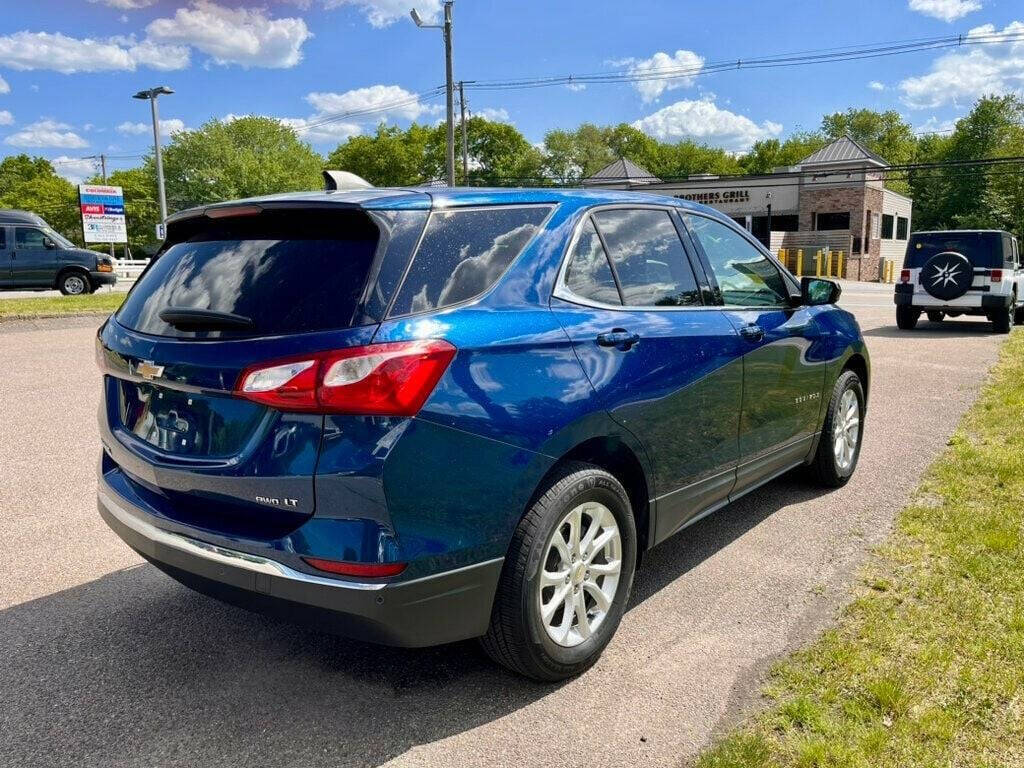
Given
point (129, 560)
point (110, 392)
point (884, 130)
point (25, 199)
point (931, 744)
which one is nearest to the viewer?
point (931, 744)

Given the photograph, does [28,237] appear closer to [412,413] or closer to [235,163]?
[412,413]

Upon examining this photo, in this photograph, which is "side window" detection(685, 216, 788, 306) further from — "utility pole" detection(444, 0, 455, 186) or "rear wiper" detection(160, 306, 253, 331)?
"utility pole" detection(444, 0, 455, 186)

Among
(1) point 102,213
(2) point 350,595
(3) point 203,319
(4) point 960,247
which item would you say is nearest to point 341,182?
(3) point 203,319

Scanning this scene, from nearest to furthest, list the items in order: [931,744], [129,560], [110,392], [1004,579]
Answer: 1. [931,744]
2. [110,392]
3. [1004,579]
4. [129,560]

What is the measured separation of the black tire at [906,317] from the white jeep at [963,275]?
0.28 feet

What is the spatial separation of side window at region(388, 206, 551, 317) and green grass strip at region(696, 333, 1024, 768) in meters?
1.62

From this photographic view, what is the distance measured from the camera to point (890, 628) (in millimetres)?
3148

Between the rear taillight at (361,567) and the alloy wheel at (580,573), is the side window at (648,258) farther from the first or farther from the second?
the rear taillight at (361,567)

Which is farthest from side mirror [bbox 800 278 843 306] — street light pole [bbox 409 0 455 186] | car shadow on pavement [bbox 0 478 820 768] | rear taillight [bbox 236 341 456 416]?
street light pole [bbox 409 0 455 186]

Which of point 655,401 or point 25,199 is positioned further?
point 25,199

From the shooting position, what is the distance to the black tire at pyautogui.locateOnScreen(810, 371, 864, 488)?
483 cm

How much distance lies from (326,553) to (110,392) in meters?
1.35

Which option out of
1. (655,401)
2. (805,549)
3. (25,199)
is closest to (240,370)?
(655,401)

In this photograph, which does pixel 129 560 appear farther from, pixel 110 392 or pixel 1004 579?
pixel 1004 579
